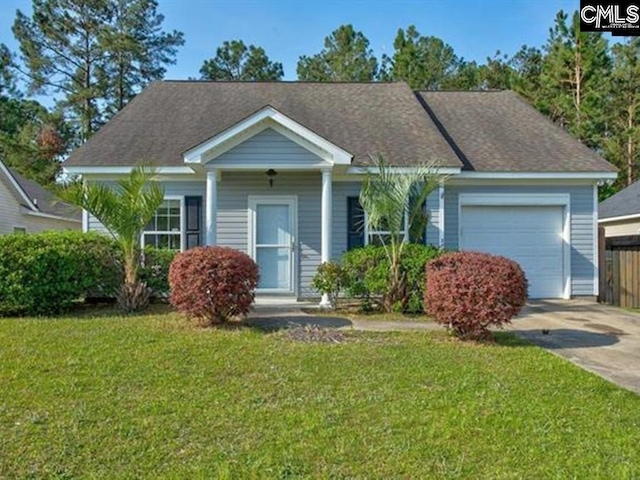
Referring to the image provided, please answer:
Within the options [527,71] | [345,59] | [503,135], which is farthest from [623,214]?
[345,59]

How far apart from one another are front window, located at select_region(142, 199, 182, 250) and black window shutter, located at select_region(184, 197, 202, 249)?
0.23 meters

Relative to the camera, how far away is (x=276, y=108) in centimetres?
1181

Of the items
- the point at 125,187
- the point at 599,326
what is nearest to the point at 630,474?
the point at 599,326

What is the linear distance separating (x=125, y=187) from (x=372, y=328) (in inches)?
199

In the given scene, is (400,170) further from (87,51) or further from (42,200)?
(87,51)

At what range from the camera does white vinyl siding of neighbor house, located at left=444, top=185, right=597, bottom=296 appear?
11.3 metres

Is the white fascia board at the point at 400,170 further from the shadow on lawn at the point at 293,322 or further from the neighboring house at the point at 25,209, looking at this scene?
the neighboring house at the point at 25,209

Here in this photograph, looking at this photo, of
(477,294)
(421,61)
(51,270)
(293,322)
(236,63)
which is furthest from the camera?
(236,63)

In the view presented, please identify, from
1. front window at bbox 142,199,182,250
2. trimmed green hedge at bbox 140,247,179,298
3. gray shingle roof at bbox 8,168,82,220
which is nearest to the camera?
trimmed green hedge at bbox 140,247,179,298

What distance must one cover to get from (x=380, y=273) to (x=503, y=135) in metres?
6.14

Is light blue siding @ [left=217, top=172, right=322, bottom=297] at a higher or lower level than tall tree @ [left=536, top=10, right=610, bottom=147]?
lower

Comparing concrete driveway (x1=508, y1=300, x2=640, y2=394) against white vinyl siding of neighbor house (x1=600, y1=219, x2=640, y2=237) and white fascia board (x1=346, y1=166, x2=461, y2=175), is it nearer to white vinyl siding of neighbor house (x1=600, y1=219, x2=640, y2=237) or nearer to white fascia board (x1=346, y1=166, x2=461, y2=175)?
Result: white fascia board (x1=346, y1=166, x2=461, y2=175)

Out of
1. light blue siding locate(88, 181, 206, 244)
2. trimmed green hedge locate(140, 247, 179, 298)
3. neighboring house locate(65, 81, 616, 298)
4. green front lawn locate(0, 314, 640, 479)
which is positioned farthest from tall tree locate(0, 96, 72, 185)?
green front lawn locate(0, 314, 640, 479)

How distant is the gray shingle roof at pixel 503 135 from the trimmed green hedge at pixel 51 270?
8134 mm
